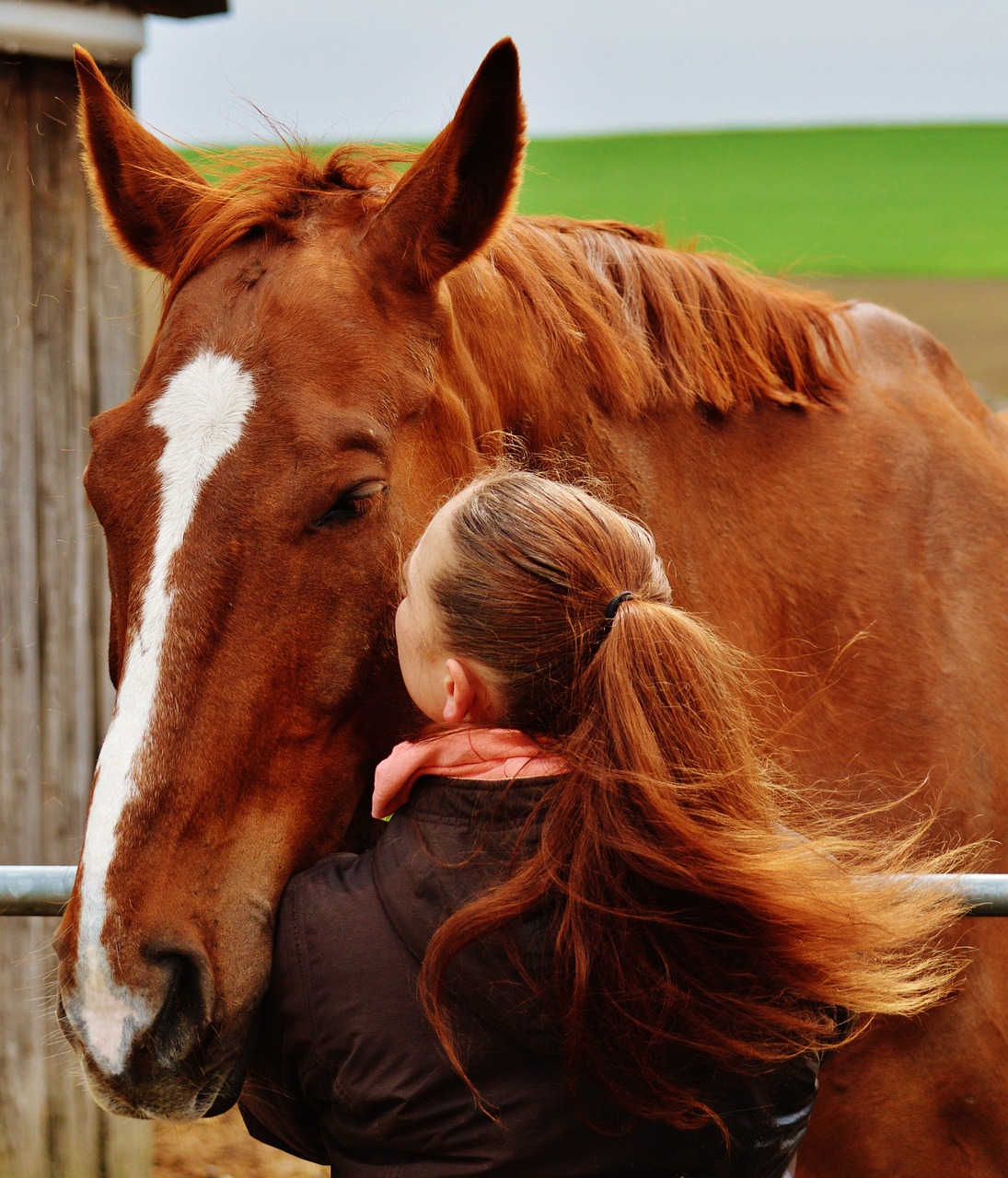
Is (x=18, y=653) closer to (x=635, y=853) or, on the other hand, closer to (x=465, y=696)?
(x=465, y=696)

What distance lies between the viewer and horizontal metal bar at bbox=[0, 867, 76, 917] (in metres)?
1.53

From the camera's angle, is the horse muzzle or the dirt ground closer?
the horse muzzle

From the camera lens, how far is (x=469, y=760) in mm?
1297

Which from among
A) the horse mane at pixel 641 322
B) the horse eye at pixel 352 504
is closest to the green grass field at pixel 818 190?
the horse mane at pixel 641 322

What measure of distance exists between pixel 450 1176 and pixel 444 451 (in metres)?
0.94

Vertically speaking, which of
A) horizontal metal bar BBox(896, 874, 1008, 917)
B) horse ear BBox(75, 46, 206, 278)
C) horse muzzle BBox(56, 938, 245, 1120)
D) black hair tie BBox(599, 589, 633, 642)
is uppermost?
horse ear BBox(75, 46, 206, 278)

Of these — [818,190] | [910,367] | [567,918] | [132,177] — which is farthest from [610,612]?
[818,190]

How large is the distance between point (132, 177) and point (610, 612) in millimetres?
1224

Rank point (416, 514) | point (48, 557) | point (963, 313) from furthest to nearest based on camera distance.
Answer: point (963, 313), point (48, 557), point (416, 514)

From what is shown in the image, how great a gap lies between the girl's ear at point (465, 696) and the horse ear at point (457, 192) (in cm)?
70

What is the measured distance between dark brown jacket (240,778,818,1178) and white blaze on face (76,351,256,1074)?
0.60 ft

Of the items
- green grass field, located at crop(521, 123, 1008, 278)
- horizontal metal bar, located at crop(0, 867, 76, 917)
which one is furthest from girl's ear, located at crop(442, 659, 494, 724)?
green grass field, located at crop(521, 123, 1008, 278)

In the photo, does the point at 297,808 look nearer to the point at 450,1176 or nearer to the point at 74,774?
the point at 450,1176

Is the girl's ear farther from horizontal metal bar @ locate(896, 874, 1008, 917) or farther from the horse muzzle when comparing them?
horizontal metal bar @ locate(896, 874, 1008, 917)
